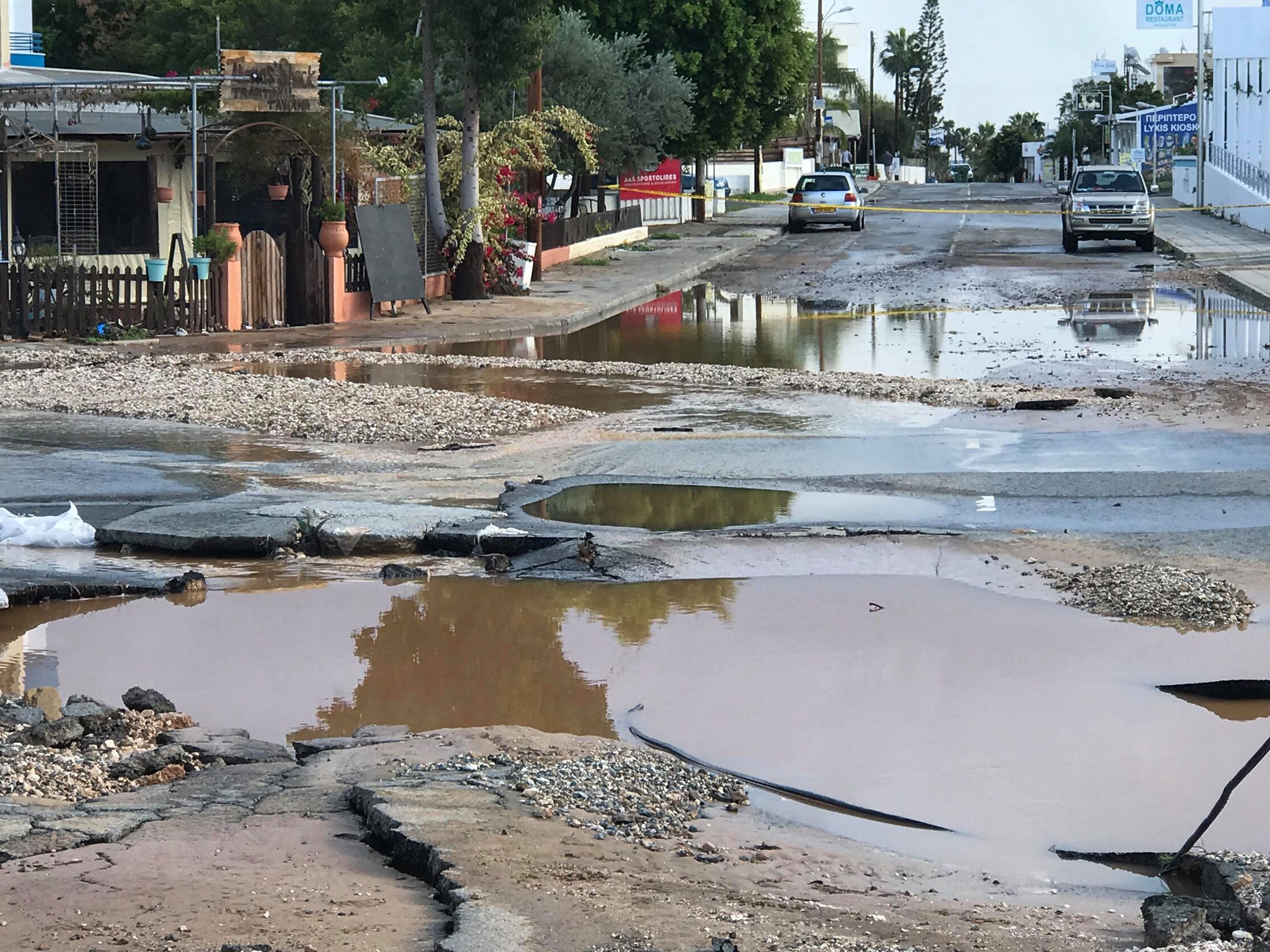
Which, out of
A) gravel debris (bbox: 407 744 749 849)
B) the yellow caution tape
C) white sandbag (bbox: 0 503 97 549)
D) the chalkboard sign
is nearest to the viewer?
gravel debris (bbox: 407 744 749 849)

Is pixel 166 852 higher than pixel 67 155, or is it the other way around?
pixel 67 155

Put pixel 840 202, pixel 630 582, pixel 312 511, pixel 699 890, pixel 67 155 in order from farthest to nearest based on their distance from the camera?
pixel 840 202 → pixel 67 155 → pixel 312 511 → pixel 630 582 → pixel 699 890

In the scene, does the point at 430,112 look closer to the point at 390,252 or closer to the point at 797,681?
the point at 390,252

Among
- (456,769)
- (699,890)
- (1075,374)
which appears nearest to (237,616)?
(456,769)

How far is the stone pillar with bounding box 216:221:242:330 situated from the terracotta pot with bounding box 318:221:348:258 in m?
1.33

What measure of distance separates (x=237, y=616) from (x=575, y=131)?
23.0 meters

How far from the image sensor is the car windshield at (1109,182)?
132 ft

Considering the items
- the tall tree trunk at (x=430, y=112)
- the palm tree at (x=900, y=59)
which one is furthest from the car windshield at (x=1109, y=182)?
the palm tree at (x=900, y=59)

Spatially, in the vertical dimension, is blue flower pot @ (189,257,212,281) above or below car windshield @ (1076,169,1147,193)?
below

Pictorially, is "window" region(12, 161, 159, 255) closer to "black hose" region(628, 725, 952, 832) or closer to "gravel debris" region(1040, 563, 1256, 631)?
"gravel debris" region(1040, 563, 1256, 631)

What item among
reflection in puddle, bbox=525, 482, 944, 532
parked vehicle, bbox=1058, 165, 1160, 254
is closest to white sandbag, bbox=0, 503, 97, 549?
reflection in puddle, bbox=525, 482, 944, 532

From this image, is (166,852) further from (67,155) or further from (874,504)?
(67,155)

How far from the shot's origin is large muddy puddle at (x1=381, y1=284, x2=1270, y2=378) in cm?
2006

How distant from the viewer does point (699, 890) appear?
4840 millimetres
